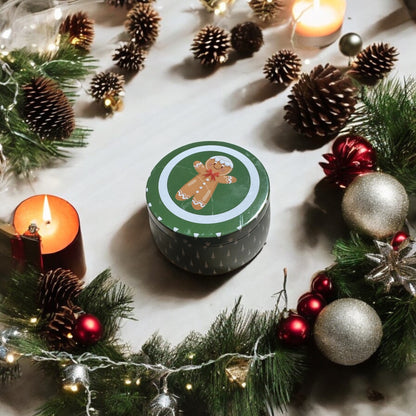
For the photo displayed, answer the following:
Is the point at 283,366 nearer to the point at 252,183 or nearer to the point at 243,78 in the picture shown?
the point at 252,183

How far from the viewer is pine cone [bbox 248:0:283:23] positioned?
1348mm

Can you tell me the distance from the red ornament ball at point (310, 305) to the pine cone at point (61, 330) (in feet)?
1.00

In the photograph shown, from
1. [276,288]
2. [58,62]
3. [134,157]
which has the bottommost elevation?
[276,288]

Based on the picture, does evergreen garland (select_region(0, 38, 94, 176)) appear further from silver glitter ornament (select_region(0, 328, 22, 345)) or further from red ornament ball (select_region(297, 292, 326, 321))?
red ornament ball (select_region(297, 292, 326, 321))

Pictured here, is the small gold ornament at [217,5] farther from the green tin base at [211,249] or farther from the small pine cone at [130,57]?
the green tin base at [211,249]

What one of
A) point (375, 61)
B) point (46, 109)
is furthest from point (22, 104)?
point (375, 61)

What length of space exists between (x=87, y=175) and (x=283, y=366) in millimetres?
481

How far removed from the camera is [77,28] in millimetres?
1295

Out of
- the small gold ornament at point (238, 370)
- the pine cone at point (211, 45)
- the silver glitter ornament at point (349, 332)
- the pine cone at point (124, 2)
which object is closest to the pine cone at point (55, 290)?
the small gold ornament at point (238, 370)

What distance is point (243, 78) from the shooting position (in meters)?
1.29

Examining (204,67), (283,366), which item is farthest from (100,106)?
(283,366)

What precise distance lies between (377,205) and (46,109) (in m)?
0.55

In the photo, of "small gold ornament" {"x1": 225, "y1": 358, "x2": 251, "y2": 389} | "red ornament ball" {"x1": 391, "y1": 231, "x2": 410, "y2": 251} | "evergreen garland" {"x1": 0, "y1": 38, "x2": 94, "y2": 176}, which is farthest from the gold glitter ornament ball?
"evergreen garland" {"x1": 0, "y1": 38, "x2": 94, "y2": 176}

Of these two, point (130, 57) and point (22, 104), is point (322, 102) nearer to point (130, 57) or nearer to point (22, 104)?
point (130, 57)
